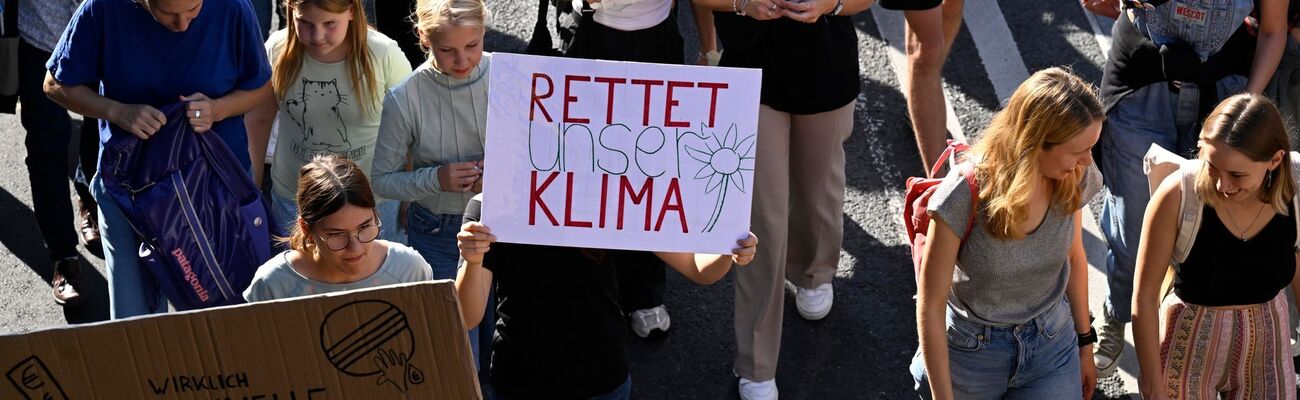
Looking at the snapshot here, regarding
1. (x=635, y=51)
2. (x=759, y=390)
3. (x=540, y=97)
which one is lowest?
(x=759, y=390)

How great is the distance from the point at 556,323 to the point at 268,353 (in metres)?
0.96

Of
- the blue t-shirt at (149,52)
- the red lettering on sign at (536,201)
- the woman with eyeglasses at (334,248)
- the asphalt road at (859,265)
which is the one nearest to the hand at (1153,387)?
the asphalt road at (859,265)

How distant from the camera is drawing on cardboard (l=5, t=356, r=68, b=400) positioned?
2.79 metres

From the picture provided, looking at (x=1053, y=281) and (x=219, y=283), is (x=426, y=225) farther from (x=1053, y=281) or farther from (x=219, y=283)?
(x=1053, y=281)

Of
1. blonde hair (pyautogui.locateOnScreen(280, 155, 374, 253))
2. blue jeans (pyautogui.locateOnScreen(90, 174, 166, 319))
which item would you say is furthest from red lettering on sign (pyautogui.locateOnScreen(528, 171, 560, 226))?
blue jeans (pyautogui.locateOnScreen(90, 174, 166, 319))

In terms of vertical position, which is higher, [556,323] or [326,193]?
[326,193]

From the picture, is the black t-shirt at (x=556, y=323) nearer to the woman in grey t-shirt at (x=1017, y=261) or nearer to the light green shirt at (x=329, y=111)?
the woman in grey t-shirt at (x=1017, y=261)

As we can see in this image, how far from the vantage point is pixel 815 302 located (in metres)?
5.33

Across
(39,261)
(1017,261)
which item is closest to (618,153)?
(1017,261)

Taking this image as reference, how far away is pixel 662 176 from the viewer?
11.3 feet

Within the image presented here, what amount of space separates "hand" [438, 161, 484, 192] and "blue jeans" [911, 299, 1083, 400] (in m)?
1.35

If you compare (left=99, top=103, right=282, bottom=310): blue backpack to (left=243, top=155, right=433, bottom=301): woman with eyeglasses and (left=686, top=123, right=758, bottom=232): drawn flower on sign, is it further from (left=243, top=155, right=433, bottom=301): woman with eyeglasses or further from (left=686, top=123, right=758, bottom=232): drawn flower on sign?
(left=686, top=123, right=758, bottom=232): drawn flower on sign

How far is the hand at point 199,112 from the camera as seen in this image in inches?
165

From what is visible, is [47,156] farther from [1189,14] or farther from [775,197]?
[1189,14]
